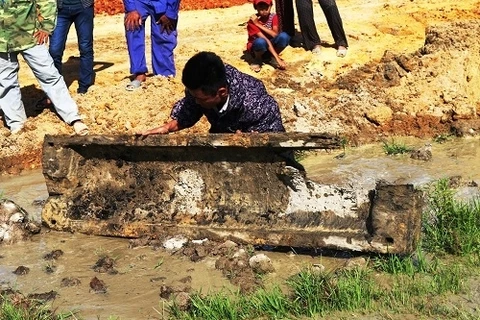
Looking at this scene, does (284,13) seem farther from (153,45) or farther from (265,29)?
(153,45)

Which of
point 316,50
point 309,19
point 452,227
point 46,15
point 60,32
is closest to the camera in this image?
point 452,227

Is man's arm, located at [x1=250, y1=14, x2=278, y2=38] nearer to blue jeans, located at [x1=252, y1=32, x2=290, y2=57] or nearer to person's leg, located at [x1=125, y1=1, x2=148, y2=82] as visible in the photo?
blue jeans, located at [x1=252, y1=32, x2=290, y2=57]

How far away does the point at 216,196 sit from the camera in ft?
17.4

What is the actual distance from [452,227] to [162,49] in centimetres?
438

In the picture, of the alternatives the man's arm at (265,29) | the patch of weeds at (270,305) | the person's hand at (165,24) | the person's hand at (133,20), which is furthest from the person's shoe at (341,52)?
the patch of weeds at (270,305)

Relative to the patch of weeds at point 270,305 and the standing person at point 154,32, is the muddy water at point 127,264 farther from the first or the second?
the standing person at point 154,32

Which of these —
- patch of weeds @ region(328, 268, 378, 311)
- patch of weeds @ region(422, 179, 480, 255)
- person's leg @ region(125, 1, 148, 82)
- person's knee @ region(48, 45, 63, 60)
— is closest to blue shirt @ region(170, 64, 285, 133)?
patch of weeds @ region(422, 179, 480, 255)

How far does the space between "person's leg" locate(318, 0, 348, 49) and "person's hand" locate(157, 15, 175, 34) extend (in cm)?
219

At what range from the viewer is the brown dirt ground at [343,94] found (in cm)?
751

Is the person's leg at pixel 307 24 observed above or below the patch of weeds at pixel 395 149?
above

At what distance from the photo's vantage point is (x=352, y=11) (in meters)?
11.8

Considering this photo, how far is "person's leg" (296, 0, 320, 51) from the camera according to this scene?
9.25 metres

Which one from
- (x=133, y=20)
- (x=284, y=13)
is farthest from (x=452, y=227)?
(x=284, y=13)

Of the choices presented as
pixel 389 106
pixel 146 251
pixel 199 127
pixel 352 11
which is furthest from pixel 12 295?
pixel 352 11
